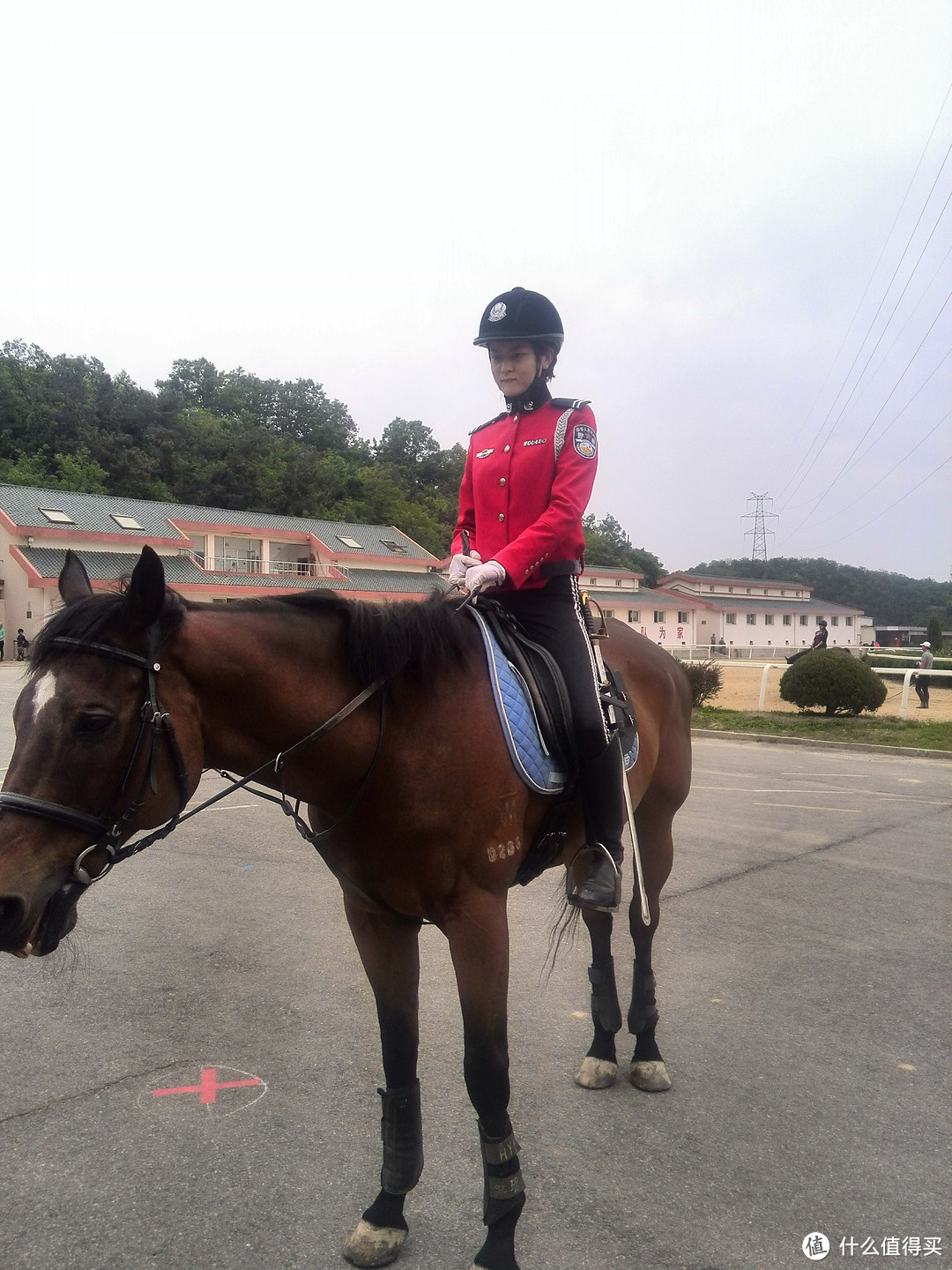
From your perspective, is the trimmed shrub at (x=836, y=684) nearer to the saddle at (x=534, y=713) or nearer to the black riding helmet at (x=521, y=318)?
the saddle at (x=534, y=713)

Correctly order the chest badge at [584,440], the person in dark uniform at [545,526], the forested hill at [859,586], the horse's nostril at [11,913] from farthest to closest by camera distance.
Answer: the forested hill at [859,586]
the chest badge at [584,440]
the person in dark uniform at [545,526]
the horse's nostril at [11,913]

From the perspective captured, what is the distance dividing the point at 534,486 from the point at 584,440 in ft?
0.80

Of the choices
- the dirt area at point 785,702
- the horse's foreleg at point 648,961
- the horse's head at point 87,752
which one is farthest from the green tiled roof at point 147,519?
the horse's head at point 87,752

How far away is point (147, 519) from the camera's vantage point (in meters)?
45.5

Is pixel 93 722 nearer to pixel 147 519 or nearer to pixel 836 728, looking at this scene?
pixel 836 728

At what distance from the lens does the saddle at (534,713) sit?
9.29ft

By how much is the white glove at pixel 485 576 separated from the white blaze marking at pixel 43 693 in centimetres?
128

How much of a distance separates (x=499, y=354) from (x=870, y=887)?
5.38 metres

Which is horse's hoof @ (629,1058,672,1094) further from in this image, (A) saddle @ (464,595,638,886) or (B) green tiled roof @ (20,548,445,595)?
(B) green tiled roof @ (20,548,445,595)

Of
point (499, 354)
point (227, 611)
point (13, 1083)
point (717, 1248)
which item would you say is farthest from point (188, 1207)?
point (499, 354)

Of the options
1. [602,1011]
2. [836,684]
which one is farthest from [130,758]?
[836,684]

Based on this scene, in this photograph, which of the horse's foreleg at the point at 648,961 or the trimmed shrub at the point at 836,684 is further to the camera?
the trimmed shrub at the point at 836,684

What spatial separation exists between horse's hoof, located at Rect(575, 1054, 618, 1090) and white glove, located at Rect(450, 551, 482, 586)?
2148 millimetres

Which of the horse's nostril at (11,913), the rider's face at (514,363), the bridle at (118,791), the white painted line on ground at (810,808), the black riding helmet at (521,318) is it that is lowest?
the white painted line on ground at (810,808)
